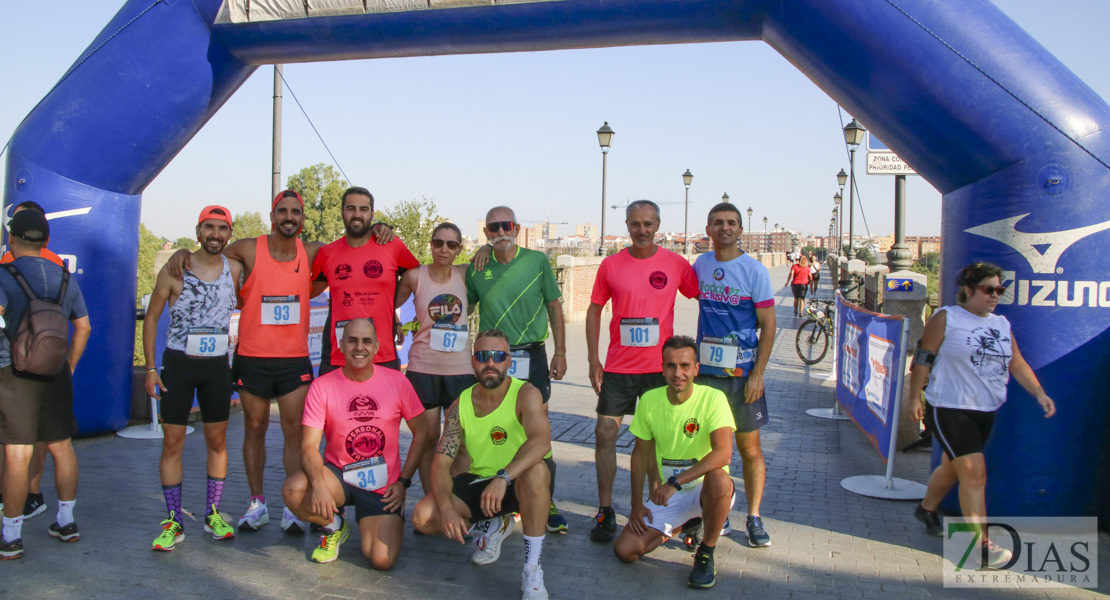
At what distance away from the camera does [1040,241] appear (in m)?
4.40

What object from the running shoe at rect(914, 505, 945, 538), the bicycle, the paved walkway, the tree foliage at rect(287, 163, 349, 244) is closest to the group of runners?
the paved walkway

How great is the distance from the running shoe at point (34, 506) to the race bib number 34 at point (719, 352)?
4192 millimetres

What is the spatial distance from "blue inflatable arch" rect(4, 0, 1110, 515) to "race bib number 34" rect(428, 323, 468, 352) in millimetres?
2360

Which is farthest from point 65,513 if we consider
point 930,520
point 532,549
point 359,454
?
point 930,520

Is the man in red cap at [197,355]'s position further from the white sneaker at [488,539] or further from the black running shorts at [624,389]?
the black running shorts at [624,389]

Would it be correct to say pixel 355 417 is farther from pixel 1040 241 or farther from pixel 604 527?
pixel 1040 241

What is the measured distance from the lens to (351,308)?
15.9ft

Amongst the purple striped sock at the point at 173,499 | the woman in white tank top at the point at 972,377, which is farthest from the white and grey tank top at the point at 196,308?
the woman in white tank top at the point at 972,377

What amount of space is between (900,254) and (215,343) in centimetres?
958

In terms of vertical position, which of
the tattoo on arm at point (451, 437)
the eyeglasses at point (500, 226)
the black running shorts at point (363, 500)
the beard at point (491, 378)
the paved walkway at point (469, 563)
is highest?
the eyeglasses at point (500, 226)

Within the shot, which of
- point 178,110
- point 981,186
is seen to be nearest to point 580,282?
point 178,110

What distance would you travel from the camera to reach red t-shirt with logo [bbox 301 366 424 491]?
4.23 meters

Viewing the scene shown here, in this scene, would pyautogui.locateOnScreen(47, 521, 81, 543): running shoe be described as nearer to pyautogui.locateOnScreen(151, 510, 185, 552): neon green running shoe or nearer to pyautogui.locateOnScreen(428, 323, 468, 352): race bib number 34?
pyautogui.locateOnScreen(151, 510, 185, 552): neon green running shoe

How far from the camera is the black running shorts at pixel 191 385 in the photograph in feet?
14.7
